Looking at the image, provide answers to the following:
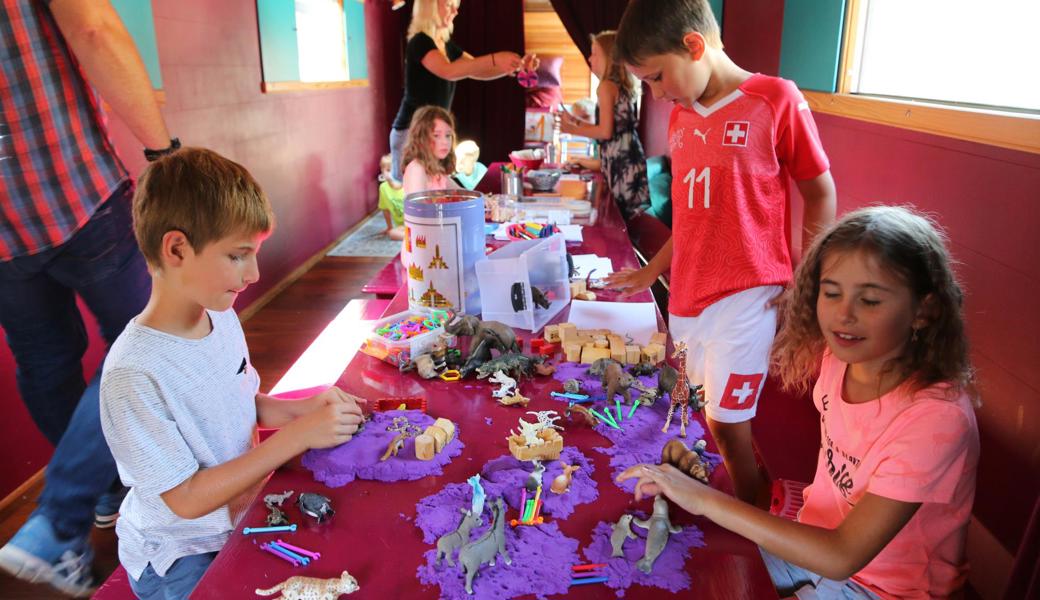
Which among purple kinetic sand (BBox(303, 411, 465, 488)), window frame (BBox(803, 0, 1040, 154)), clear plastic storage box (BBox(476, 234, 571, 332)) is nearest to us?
purple kinetic sand (BBox(303, 411, 465, 488))

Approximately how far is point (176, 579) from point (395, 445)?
42 cm

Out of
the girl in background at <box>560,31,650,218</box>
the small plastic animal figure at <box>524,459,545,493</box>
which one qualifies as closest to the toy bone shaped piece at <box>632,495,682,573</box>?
the small plastic animal figure at <box>524,459,545,493</box>

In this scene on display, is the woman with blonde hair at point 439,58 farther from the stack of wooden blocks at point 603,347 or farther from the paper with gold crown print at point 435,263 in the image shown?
the stack of wooden blocks at point 603,347

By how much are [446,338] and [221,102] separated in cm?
279

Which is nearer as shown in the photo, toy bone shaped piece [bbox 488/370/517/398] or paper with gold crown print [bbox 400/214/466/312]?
toy bone shaped piece [bbox 488/370/517/398]

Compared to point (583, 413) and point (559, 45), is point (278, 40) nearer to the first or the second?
point (559, 45)

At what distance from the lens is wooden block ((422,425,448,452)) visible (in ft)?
3.24

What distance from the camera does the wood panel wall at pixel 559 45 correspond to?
6828 millimetres

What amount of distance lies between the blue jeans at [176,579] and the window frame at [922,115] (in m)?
1.70

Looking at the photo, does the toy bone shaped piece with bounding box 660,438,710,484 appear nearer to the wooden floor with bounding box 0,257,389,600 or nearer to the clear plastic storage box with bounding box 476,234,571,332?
the clear plastic storage box with bounding box 476,234,571,332

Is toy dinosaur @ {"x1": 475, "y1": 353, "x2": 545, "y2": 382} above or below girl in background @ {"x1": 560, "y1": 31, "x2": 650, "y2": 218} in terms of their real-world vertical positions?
below

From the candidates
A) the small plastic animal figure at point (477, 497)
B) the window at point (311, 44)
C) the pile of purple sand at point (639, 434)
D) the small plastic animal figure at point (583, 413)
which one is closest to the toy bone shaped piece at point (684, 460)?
the pile of purple sand at point (639, 434)

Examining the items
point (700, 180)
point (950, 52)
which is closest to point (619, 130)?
point (950, 52)

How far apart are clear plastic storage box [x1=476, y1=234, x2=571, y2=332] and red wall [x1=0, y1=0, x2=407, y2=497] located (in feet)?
5.34
